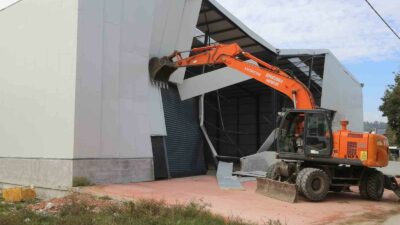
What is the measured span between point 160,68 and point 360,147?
10.0 m

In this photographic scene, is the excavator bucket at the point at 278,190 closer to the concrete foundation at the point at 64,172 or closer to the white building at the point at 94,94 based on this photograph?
the concrete foundation at the point at 64,172

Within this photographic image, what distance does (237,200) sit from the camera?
14.3m

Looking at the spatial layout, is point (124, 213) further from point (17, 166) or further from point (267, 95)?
point (267, 95)

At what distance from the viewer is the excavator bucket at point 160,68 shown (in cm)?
2131

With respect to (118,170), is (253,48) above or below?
above

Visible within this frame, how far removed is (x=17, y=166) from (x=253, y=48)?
1689 cm

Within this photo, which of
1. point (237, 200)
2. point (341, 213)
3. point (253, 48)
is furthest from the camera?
point (253, 48)

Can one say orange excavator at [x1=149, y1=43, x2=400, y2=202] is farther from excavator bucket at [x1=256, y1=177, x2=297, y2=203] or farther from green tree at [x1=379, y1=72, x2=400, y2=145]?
green tree at [x1=379, y1=72, x2=400, y2=145]

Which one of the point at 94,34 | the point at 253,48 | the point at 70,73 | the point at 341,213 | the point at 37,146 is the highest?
the point at 253,48

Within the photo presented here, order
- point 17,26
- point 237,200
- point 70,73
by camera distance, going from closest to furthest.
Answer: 1. point 237,200
2. point 70,73
3. point 17,26

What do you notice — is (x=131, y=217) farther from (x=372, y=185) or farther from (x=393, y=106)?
(x=393, y=106)

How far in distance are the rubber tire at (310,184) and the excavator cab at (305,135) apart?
22.8 inches

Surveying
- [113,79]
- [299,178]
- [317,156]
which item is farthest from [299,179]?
[113,79]

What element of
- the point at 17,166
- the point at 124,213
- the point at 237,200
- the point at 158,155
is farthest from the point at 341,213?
the point at 17,166
